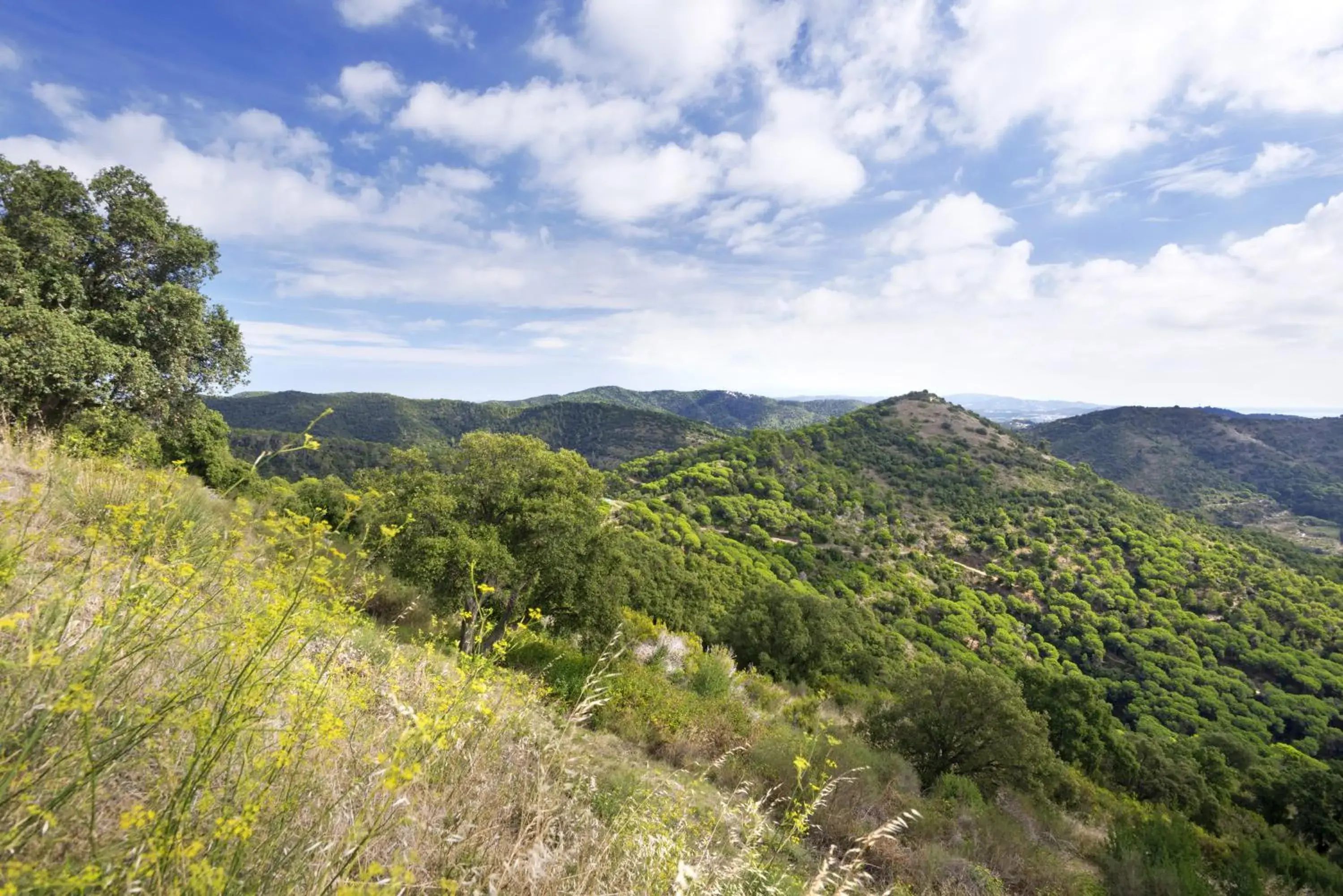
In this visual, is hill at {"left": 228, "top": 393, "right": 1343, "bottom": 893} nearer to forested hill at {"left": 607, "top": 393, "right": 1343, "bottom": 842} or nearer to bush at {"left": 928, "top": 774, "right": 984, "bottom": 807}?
forested hill at {"left": 607, "top": 393, "right": 1343, "bottom": 842}

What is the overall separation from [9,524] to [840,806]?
366 inches

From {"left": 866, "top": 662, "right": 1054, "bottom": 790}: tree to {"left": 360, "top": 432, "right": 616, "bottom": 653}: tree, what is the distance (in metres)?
8.39

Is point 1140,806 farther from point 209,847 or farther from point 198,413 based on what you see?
point 198,413

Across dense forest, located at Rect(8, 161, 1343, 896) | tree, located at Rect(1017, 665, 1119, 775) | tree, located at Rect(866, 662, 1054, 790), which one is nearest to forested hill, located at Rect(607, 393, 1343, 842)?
tree, located at Rect(1017, 665, 1119, 775)

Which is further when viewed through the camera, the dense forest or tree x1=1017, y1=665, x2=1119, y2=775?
tree x1=1017, y1=665, x2=1119, y2=775

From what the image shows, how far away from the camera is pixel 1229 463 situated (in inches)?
6516

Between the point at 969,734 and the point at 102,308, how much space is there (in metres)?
24.2

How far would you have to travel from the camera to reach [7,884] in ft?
3.69

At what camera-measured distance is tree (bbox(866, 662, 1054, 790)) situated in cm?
1348

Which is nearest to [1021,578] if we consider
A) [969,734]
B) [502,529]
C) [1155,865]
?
[969,734]

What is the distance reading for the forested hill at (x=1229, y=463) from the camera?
440 ft

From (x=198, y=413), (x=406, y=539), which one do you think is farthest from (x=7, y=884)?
(x=198, y=413)

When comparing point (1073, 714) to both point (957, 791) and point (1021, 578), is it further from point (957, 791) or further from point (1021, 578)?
point (1021, 578)

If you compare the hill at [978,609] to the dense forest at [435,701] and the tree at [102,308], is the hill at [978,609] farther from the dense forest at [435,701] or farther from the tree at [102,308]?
the tree at [102,308]
